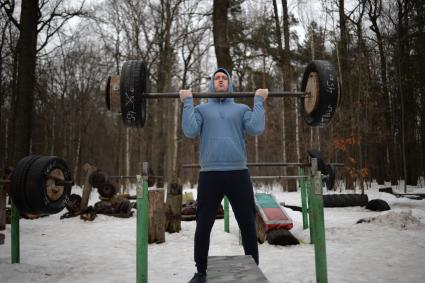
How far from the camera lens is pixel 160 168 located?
1894cm

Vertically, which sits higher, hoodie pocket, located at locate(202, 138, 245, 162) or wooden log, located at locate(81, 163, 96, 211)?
hoodie pocket, located at locate(202, 138, 245, 162)

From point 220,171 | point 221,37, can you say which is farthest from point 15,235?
point 221,37

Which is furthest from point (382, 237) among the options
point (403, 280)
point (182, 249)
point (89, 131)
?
point (89, 131)

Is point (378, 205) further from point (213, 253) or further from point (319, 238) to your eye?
point (319, 238)

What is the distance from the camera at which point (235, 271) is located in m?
2.77

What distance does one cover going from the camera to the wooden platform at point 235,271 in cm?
257

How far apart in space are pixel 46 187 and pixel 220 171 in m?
2.24

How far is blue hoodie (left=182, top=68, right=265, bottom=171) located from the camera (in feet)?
9.20

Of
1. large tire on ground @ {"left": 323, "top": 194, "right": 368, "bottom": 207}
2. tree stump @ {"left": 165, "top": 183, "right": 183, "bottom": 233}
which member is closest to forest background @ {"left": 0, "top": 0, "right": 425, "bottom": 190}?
large tire on ground @ {"left": 323, "top": 194, "right": 368, "bottom": 207}

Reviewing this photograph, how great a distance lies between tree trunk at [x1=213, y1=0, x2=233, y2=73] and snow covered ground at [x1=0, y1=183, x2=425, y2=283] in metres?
4.15

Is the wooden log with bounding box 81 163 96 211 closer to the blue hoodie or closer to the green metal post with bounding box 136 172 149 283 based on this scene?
the green metal post with bounding box 136 172 149 283

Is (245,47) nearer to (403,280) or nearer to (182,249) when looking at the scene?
(182,249)

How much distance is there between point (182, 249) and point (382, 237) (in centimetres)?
318

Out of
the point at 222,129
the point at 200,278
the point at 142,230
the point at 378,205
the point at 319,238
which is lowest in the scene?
the point at 378,205
